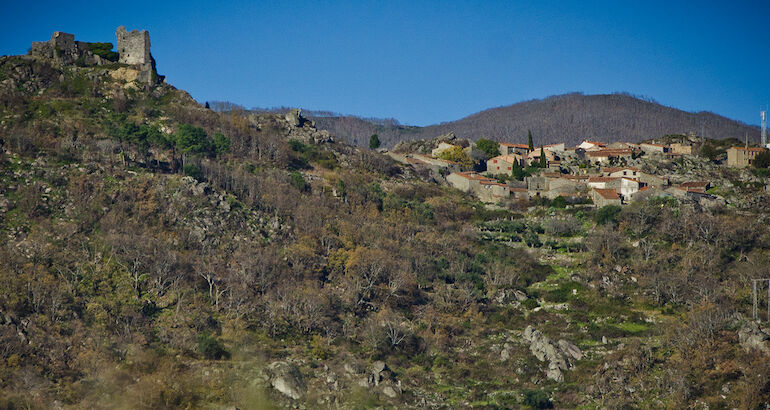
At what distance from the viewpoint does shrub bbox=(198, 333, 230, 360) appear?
140ft

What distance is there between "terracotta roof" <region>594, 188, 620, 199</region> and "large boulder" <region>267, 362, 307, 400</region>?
37.3 m

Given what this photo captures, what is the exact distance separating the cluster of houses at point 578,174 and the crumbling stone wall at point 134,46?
91.5ft

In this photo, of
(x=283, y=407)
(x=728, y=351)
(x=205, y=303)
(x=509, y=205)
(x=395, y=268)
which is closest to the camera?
(x=283, y=407)

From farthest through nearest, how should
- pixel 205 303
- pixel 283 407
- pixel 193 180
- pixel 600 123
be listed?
1. pixel 600 123
2. pixel 193 180
3. pixel 205 303
4. pixel 283 407

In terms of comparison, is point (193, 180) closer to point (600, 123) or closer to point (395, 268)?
point (395, 268)

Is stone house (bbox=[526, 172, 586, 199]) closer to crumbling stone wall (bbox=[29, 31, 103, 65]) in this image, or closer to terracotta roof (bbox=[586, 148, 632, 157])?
terracotta roof (bbox=[586, 148, 632, 157])

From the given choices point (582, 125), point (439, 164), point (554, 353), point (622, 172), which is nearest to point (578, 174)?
point (622, 172)

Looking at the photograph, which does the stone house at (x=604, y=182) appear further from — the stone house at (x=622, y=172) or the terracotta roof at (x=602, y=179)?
the stone house at (x=622, y=172)

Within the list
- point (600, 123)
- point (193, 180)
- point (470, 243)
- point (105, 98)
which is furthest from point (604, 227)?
point (600, 123)

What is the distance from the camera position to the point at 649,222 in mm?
63000

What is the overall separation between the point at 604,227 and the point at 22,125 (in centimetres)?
4457

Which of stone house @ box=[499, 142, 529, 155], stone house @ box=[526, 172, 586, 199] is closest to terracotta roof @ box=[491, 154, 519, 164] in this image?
stone house @ box=[499, 142, 529, 155]

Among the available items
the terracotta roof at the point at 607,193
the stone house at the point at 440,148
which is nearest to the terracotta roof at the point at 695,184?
the terracotta roof at the point at 607,193

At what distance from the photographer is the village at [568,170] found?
7244 cm
